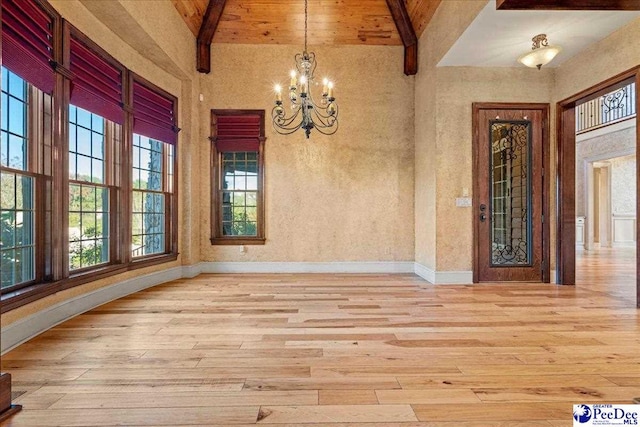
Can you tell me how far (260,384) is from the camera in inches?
80.2

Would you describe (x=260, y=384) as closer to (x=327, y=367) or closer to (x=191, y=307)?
(x=327, y=367)

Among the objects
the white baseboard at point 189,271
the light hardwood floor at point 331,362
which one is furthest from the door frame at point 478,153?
the white baseboard at point 189,271

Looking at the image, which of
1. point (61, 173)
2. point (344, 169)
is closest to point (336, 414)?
point (61, 173)

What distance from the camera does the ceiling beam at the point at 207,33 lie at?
17.3ft

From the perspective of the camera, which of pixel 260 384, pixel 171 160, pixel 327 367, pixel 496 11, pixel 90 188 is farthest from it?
pixel 171 160

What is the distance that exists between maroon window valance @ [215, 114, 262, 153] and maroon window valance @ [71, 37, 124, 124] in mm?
1759

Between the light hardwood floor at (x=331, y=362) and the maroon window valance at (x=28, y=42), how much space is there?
7.12ft

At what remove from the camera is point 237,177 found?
5789 mm

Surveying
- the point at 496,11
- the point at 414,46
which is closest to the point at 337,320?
the point at 496,11

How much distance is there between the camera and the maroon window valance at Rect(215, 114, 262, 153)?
18.6ft

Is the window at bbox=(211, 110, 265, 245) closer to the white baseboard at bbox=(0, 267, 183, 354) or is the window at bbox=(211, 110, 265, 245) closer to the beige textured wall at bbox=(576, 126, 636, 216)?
the white baseboard at bbox=(0, 267, 183, 354)

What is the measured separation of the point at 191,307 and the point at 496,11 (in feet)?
14.6

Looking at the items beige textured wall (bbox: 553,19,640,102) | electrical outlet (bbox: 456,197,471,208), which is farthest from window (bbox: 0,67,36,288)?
beige textured wall (bbox: 553,19,640,102)

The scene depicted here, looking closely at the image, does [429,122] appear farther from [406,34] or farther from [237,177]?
[237,177]
